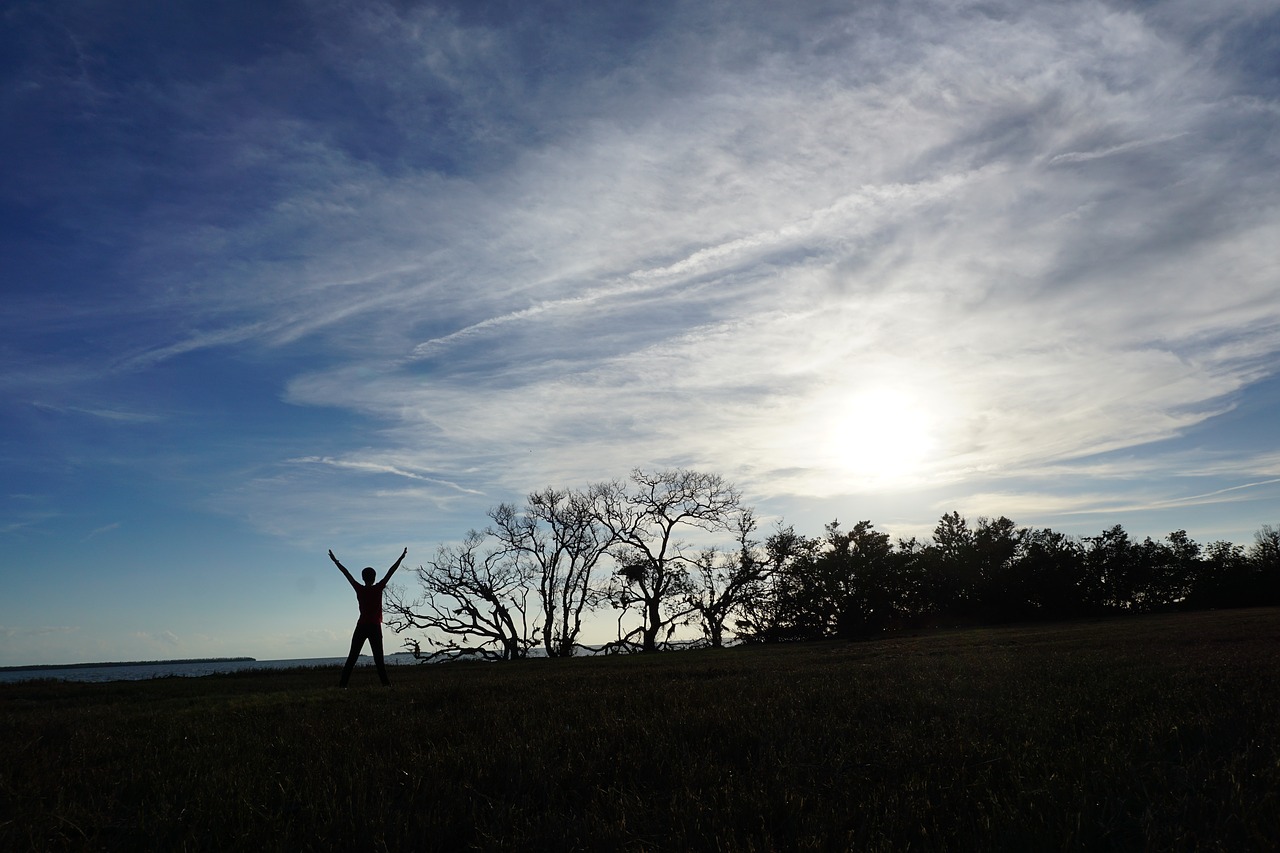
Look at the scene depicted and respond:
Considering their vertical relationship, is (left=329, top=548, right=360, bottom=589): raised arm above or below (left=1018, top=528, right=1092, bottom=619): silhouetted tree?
above

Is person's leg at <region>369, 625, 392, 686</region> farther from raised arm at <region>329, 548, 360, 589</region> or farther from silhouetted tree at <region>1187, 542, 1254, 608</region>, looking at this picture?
silhouetted tree at <region>1187, 542, 1254, 608</region>

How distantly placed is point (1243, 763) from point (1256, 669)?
21.8 ft

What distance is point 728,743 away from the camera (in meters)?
6.00

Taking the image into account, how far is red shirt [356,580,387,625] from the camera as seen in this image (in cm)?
1567

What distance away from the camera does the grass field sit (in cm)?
378

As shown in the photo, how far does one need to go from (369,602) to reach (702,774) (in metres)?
12.6

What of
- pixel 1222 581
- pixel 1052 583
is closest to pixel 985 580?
pixel 1052 583

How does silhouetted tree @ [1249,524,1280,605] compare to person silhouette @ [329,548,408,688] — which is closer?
person silhouette @ [329,548,408,688]

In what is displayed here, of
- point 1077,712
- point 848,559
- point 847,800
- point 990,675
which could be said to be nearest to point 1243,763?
point 1077,712

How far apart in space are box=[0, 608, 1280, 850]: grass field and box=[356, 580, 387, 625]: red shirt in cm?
639

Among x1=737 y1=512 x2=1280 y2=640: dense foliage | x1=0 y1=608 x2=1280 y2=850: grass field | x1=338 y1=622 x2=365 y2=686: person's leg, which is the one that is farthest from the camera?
x1=737 y1=512 x2=1280 y2=640: dense foliage

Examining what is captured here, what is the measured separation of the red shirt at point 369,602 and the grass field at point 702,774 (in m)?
6.39

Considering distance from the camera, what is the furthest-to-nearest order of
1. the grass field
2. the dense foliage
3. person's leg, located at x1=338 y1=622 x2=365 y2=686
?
the dense foliage
person's leg, located at x1=338 y1=622 x2=365 y2=686
the grass field

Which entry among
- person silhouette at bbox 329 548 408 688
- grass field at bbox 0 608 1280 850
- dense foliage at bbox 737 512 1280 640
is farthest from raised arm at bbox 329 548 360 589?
dense foliage at bbox 737 512 1280 640
